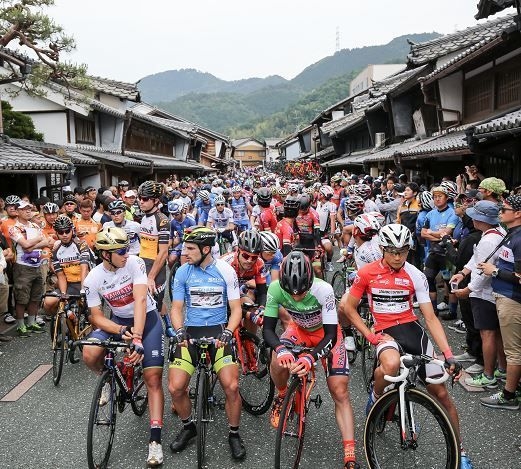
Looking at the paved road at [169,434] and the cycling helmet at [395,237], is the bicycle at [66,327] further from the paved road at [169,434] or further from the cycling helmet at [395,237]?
the cycling helmet at [395,237]

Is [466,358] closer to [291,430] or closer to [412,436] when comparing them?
[412,436]

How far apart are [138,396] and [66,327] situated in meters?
2.08

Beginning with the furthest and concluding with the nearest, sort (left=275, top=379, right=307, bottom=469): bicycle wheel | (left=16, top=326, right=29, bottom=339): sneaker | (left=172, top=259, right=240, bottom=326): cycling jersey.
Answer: (left=16, top=326, right=29, bottom=339): sneaker
(left=172, top=259, right=240, bottom=326): cycling jersey
(left=275, top=379, right=307, bottom=469): bicycle wheel

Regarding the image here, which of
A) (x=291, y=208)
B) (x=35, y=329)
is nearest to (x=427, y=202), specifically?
(x=291, y=208)

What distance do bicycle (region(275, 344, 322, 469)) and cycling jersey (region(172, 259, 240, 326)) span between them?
884mm

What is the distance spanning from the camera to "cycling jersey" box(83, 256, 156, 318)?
5.05 metres

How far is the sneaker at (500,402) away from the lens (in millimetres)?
5596

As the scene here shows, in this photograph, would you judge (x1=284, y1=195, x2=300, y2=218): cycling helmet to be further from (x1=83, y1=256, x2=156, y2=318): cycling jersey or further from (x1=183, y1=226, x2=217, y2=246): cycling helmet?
(x1=83, y1=256, x2=156, y2=318): cycling jersey

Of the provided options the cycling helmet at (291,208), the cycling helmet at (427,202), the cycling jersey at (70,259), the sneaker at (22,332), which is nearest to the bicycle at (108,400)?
the cycling jersey at (70,259)

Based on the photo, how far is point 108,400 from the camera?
15.9 ft

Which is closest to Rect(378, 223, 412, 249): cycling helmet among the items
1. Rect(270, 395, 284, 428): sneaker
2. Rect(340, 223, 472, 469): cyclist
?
Rect(340, 223, 472, 469): cyclist

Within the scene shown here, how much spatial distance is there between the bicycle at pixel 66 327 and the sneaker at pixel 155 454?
2447 mm

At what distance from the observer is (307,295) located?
475cm

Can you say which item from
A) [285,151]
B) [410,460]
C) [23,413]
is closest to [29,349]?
[23,413]
